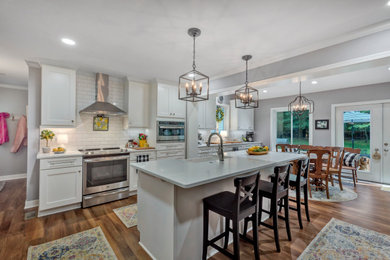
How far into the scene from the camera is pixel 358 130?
5184mm

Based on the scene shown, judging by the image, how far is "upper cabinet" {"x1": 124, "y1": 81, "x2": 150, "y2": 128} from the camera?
4.15 meters

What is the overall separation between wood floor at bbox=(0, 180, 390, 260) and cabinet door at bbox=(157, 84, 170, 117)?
6.40 feet

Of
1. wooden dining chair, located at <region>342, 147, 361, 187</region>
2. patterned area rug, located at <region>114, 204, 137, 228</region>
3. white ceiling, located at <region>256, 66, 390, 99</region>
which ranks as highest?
white ceiling, located at <region>256, 66, 390, 99</region>

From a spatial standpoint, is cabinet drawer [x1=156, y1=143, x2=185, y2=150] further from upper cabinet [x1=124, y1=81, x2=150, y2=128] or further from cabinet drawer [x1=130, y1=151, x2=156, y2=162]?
upper cabinet [x1=124, y1=81, x2=150, y2=128]

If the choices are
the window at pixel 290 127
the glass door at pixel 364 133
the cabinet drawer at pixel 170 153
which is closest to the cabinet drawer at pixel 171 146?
the cabinet drawer at pixel 170 153

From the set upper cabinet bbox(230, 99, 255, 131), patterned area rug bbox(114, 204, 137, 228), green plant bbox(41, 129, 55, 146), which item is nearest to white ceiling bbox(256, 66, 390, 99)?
upper cabinet bbox(230, 99, 255, 131)

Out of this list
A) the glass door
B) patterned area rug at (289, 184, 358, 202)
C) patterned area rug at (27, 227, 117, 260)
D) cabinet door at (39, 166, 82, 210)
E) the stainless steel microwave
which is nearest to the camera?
patterned area rug at (27, 227, 117, 260)

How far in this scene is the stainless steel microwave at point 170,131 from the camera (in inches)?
167

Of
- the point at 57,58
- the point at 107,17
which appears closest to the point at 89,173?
the point at 57,58

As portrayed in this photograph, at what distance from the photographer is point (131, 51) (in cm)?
288

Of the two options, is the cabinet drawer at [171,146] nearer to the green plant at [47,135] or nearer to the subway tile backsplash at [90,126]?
the subway tile backsplash at [90,126]

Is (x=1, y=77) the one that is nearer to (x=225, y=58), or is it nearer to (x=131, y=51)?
(x=131, y=51)

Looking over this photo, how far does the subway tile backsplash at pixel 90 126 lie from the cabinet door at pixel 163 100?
0.87 m

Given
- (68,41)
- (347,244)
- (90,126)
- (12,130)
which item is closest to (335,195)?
(347,244)
